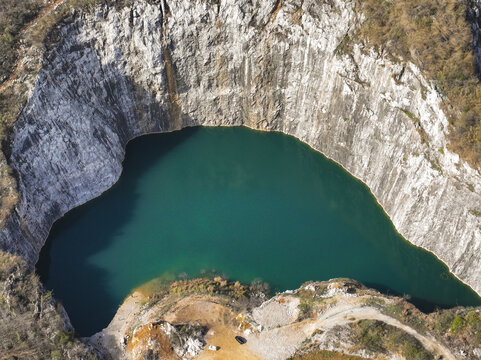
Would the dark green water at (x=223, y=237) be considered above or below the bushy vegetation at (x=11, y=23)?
below

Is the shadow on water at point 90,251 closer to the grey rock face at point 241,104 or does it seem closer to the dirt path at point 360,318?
the grey rock face at point 241,104

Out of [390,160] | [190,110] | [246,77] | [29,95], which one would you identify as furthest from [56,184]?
[390,160]

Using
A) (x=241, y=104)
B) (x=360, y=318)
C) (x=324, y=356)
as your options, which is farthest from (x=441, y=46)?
(x=324, y=356)

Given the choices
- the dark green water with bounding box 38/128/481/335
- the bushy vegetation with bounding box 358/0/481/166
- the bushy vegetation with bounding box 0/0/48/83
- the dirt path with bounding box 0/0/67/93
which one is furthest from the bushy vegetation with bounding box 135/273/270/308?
the bushy vegetation with bounding box 0/0/48/83

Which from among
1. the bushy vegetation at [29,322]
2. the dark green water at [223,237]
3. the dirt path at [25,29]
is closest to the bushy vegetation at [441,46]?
the dark green water at [223,237]

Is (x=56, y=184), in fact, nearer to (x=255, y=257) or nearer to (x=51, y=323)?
(x=51, y=323)

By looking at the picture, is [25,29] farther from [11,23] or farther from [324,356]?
[324,356]

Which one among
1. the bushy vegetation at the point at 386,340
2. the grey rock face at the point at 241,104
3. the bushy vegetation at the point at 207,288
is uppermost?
the grey rock face at the point at 241,104

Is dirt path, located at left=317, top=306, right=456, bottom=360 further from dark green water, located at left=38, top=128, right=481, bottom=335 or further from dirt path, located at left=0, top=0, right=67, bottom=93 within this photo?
dirt path, located at left=0, top=0, right=67, bottom=93

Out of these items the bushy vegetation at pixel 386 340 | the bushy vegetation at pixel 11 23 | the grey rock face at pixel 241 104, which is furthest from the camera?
the bushy vegetation at pixel 11 23
